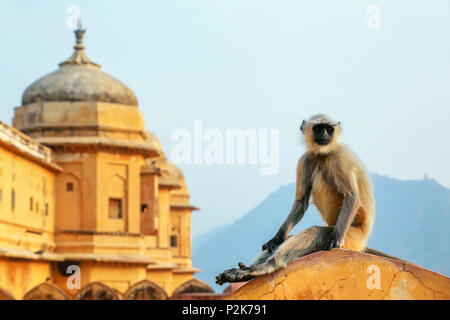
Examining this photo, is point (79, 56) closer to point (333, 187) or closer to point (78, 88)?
point (78, 88)

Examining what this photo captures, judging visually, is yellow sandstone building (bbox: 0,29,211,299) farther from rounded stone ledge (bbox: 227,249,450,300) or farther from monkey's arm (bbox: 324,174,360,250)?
rounded stone ledge (bbox: 227,249,450,300)

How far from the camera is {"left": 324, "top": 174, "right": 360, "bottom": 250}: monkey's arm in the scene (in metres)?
5.94

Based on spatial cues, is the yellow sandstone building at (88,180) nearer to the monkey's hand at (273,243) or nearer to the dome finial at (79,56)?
the dome finial at (79,56)

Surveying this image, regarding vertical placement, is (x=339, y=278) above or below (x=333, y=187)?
below

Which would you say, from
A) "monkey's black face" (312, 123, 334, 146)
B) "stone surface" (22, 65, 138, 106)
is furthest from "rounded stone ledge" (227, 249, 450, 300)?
"stone surface" (22, 65, 138, 106)

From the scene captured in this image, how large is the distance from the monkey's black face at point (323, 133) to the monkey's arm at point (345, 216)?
30cm

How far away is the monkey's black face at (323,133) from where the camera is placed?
6.52 m

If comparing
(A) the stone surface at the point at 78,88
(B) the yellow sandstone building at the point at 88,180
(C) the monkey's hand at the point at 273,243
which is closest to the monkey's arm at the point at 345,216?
(C) the monkey's hand at the point at 273,243

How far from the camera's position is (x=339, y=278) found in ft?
18.1

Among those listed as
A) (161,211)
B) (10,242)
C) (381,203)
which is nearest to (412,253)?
(381,203)

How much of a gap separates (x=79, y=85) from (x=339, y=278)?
21.2 metres

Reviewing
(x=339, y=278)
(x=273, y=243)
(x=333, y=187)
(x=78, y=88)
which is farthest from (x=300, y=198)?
(x=78, y=88)

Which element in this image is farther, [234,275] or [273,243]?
[273,243]

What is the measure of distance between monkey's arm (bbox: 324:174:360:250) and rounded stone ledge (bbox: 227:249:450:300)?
372 millimetres
